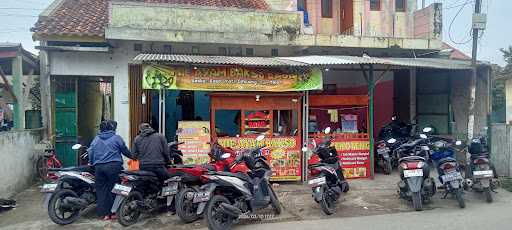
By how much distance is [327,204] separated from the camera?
719 centimetres

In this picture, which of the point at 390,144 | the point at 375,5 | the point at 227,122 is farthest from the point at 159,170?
the point at 375,5

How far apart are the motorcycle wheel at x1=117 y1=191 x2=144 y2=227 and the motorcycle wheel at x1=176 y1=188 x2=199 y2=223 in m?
0.61

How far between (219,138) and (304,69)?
8.04 feet

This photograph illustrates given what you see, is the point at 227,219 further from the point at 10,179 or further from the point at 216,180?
the point at 10,179

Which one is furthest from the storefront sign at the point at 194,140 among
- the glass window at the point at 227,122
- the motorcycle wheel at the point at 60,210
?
the motorcycle wheel at the point at 60,210

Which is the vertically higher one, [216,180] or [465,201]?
[216,180]

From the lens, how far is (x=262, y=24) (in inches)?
449

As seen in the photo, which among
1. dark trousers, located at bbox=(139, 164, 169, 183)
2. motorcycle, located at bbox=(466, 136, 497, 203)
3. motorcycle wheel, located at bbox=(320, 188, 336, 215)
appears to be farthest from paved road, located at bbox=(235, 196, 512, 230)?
dark trousers, located at bbox=(139, 164, 169, 183)

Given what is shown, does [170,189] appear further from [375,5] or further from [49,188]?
[375,5]

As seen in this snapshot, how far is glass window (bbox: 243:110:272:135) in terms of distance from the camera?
963cm

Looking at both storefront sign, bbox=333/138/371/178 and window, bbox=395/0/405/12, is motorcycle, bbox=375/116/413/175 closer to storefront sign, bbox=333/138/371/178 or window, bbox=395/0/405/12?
storefront sign, bbox=333/138/371/178

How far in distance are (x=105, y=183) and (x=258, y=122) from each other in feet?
13.1

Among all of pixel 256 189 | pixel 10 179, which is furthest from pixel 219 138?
pixel 10 179

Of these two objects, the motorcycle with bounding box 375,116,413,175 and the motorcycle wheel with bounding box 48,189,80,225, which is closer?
the motorcycle wheel with bounding box 48,189,80,225
